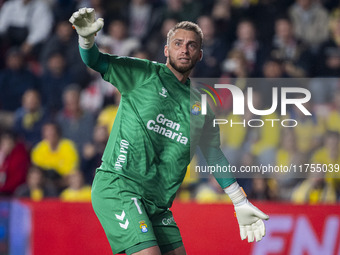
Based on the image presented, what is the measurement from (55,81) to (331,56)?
416 centimetres

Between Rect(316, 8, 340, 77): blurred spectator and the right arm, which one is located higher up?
Rect(316, 8, 340, 77): blurred spectator

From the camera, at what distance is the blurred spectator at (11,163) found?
786cm

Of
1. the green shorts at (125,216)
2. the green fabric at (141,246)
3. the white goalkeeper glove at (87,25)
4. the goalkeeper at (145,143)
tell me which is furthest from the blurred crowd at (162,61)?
the white goalkeeper glove at (87,25)

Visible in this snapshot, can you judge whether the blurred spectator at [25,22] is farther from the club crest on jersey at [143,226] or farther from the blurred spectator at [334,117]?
the club crest on jersey at [143,226]

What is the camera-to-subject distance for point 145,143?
4090mm

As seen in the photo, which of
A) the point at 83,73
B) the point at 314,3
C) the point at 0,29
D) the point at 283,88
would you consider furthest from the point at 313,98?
the point at 0,29

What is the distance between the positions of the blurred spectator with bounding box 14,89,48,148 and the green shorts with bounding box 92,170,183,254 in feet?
15.1

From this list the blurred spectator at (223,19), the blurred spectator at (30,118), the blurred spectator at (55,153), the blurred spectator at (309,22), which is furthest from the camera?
the blurred spectator at (223,19)

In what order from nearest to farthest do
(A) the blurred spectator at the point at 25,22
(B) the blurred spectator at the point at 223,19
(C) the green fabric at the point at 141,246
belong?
1. (C) the green fabric at the point at 141,246
2. (B) the blurred spectator at the point at 223,19
3. (A) the blurred spectator at the point at 25,22

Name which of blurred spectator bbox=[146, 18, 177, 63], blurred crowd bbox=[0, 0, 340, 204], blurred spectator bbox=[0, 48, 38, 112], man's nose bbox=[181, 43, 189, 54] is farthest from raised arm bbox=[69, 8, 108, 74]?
blurred spectator bbox=[0, 48, 38, 112]

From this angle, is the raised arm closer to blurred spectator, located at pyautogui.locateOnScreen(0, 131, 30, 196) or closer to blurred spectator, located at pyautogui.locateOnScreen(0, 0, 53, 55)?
blurred spectator, located at pyautogui.locateOnScreen(0, 131, 30, 196)

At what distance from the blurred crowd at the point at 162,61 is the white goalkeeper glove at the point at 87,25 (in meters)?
3.43

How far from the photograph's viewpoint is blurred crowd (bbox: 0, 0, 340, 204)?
739 cm

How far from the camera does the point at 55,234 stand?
6.58m
